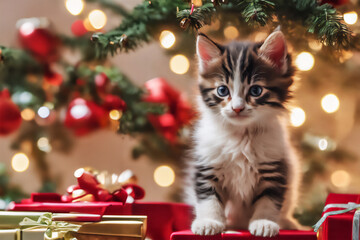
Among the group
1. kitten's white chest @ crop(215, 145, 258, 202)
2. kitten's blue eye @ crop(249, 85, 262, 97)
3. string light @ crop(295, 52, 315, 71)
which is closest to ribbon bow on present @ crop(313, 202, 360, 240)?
kitten's white chest @ crop(215, 145, 258, 202)

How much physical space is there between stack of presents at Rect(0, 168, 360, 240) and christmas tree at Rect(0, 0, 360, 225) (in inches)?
9.5

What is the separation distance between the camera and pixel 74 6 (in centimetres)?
131

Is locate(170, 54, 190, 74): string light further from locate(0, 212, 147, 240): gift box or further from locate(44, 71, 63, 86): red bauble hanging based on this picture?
locate(0, 212, 147, 240): gift box

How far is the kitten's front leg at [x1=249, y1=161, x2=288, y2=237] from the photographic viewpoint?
817mm

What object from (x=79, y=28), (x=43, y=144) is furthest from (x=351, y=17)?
(x=43, y=144)

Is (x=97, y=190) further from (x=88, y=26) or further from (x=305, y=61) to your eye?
(x=305, y=61)

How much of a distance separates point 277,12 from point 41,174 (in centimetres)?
95

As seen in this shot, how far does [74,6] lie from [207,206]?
34.1 inches

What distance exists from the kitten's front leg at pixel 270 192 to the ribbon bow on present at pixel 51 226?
0.38 m

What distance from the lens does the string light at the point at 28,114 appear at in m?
1.30

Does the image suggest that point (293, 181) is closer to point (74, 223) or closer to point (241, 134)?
point (241, 134)

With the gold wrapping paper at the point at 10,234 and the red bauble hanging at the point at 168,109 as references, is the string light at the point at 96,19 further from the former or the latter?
the gold wrapping paper at the point at 10,234

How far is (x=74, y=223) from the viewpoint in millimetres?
820

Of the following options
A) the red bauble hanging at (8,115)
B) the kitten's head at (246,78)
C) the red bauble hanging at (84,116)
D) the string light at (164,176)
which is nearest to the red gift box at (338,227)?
the kitten's head at (246,78)
